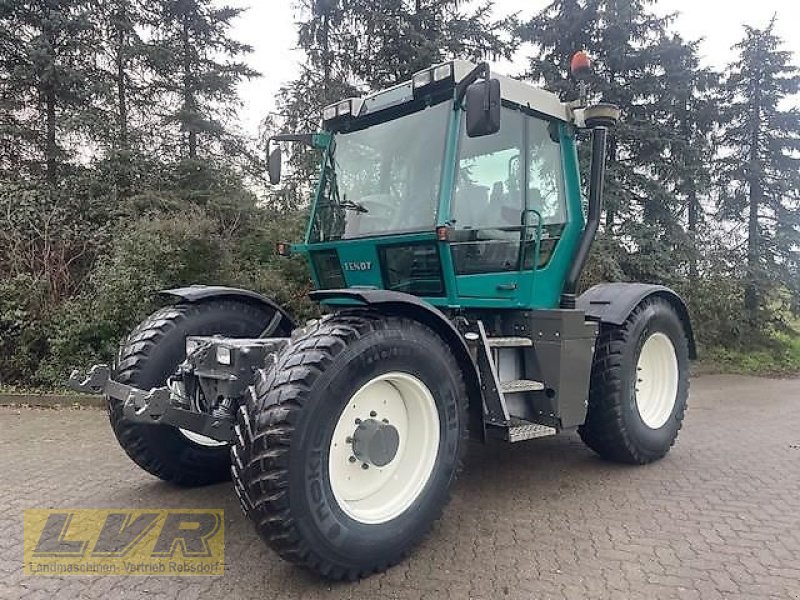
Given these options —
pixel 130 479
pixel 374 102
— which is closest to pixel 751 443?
pixel 374 102

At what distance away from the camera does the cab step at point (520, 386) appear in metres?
3.69

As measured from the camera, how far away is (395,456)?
2996mm

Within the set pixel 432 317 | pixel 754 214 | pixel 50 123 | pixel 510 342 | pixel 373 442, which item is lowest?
pixel 373 442

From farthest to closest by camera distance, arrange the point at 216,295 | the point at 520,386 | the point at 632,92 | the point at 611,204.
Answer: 1. the point at 632,92
2. the point at 611,204
3. the point at 216,295
4. the point at 520,386

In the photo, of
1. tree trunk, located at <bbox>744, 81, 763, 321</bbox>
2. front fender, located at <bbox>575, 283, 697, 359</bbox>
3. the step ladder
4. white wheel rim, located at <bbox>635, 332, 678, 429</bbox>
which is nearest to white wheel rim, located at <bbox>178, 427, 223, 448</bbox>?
the step ladder

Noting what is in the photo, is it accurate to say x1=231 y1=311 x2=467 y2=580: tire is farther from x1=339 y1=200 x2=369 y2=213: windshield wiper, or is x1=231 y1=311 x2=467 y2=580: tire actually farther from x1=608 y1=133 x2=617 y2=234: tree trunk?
x1=608 y1=133 x2=617 y2=234: tree trunk

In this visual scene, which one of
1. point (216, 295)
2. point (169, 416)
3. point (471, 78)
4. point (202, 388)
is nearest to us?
point (169, 416)

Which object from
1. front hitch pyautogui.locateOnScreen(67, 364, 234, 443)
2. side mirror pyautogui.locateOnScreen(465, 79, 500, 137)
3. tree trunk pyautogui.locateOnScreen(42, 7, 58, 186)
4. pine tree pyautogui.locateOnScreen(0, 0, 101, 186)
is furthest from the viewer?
tree trunk pyautogui.locateOnScreen(42, 7, 58, 186)

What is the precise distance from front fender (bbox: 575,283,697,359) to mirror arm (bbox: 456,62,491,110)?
1.79 meters

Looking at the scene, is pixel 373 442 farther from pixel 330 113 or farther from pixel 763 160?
pixel 763 160

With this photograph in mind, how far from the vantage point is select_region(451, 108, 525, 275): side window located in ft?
11.9

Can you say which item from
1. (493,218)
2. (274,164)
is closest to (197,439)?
(274,164)

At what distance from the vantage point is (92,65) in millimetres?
10094

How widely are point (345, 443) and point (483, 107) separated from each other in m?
1.81
